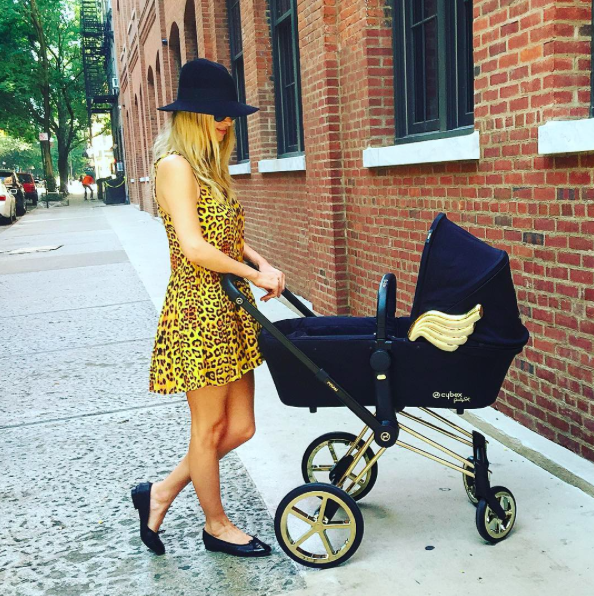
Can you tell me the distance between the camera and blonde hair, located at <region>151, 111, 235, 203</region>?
112 inches

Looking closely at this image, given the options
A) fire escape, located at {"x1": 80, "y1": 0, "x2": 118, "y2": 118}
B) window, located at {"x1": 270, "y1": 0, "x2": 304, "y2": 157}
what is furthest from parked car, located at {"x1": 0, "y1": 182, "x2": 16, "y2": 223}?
window, located at {"x1": 270, "y1": 0, "x2": 304, "y2": 157}

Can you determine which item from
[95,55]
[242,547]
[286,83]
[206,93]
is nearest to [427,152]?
[206,93]

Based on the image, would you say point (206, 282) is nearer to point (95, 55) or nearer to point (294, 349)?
point (294, 349)

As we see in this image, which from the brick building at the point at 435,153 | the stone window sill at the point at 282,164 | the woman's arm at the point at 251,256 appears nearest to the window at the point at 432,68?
the brick building at the point at 435,153

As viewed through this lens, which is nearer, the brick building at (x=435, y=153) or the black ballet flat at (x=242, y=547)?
the black ballet flat at (x=242, y=547)

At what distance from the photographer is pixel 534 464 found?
12.5 feet

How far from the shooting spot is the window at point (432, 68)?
15.7 feet

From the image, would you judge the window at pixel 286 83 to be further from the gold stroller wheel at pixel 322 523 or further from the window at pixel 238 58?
the gold stroller wheel at pixel 322 523

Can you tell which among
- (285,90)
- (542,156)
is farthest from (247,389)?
(285,90)

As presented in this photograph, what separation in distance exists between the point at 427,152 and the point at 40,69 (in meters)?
44.5

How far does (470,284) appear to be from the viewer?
8.75ft

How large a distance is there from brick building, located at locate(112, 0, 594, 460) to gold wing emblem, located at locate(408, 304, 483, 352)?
1.14m

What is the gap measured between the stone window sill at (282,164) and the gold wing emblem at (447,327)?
16.5 ft

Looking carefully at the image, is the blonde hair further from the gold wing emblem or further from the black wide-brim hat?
the gold wing emblem
